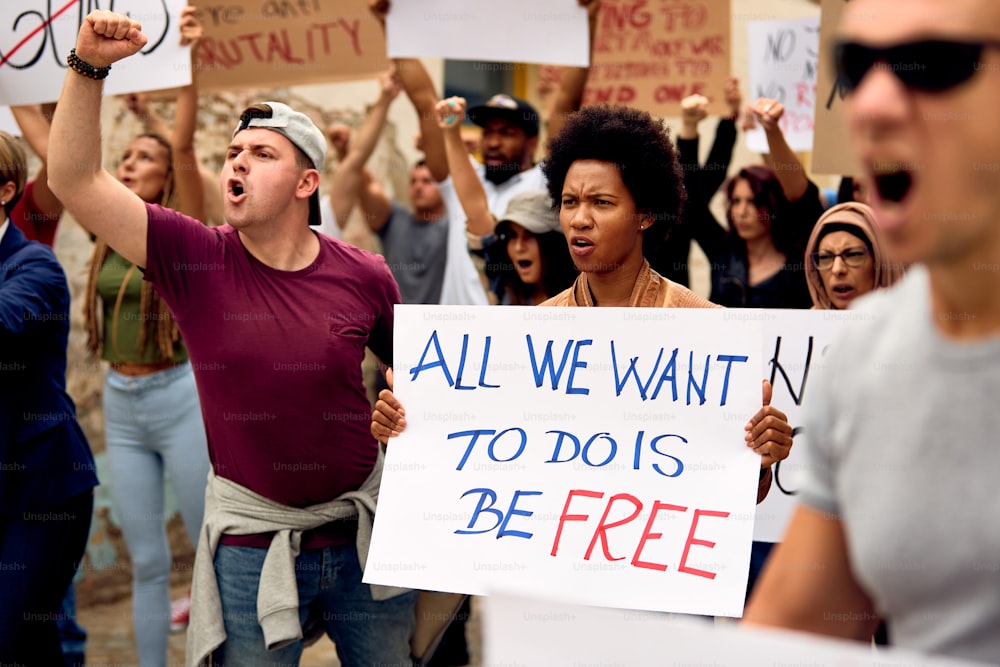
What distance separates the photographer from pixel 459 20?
5188 mm

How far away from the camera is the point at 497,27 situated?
521cm

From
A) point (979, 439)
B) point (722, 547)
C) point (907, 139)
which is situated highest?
point (907, 139)

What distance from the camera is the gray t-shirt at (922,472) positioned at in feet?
4.40

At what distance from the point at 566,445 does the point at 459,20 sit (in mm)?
2798

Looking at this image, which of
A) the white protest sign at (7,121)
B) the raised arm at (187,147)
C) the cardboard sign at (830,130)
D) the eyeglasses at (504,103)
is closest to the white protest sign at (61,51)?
the raised arm at (187,147)

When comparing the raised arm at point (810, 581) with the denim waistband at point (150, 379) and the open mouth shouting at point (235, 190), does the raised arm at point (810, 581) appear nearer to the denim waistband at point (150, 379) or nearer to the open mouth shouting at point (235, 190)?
the open mouth shouting at point (235, 190)

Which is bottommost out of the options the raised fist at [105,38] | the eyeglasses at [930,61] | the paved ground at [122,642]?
the paved ground at [122,642]

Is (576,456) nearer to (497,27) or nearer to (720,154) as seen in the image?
(720,154)

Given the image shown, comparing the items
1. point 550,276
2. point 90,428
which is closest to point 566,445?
point 550,276

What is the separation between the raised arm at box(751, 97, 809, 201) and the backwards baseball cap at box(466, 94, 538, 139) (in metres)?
1.19

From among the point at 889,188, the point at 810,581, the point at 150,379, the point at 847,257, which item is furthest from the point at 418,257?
the point at 889,188

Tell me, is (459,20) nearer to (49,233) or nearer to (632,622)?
(49,233)

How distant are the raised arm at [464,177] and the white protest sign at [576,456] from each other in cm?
141

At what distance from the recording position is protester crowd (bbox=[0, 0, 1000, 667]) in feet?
4.43
